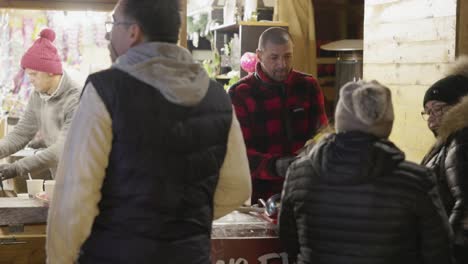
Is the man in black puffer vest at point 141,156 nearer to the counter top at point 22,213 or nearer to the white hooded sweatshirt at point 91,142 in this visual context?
the white hooded sweatshirt at point 91,142

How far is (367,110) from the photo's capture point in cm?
264

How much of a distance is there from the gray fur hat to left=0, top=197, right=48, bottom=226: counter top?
1701 millimetres

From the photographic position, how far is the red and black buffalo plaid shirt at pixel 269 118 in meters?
4.39

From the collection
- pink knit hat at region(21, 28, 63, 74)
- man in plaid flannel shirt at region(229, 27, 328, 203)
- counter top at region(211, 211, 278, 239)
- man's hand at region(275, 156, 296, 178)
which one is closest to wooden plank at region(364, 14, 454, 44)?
man in plaid flannel shirt at region(229, 27, 328, 203)

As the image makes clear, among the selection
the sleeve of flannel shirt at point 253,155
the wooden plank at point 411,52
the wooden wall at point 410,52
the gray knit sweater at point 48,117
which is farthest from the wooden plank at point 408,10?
the gray knit sweater at point 48,117

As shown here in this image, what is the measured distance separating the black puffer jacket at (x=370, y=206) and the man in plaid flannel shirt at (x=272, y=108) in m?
1.65

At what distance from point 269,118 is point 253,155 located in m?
0.28

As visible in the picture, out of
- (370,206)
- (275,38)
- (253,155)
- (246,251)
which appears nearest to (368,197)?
(370,206)

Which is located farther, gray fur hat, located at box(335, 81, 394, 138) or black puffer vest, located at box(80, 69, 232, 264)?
gray fur hat, located at box(335, 81, 394, 138)

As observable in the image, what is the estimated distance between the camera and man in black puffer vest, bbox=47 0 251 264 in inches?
87.3

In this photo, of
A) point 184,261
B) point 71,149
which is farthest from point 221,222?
→ point 71,149

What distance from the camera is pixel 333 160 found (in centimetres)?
265

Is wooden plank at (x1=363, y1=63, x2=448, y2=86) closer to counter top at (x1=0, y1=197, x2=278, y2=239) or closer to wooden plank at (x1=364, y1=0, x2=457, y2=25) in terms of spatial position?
wooden plank at (x1=364, y1=0, x2=457, y2=25)

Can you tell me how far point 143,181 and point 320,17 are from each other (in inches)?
253
